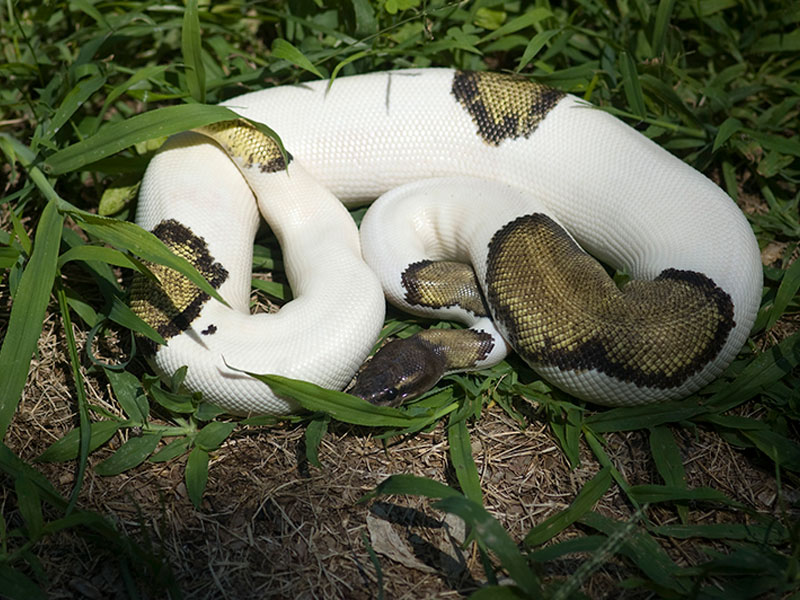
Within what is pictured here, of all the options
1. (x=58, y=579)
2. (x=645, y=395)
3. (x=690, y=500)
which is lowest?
(x=58, y=579)

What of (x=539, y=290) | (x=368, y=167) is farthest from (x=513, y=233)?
(x=368, y=167)

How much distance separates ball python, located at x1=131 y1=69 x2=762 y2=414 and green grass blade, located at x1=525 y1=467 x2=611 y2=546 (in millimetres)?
507

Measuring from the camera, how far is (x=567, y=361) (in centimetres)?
379

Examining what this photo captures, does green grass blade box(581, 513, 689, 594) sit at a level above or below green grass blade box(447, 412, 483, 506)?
below

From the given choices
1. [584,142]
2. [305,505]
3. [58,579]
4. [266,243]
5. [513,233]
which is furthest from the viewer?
[266,243]

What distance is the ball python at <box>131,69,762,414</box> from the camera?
12.4 feet

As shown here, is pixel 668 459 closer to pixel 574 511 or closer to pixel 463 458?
pixel 574 511

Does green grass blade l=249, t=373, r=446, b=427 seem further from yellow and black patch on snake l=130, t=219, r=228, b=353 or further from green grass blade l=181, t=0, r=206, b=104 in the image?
green grass blade l=181, t=0, r=206, b=104

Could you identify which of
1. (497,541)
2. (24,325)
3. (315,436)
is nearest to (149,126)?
(24,325)

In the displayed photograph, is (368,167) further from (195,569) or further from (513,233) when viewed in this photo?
(195,569)

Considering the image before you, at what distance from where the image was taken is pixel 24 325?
3479 millimetres

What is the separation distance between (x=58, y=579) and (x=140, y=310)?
1.44 meters

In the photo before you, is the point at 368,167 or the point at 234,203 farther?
the point at 368,167

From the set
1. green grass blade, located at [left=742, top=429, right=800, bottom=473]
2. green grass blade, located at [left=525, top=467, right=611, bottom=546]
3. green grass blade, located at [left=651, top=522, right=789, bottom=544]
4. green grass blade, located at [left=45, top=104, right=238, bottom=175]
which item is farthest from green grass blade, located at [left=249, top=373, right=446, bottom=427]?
green grass blade, located at [left=742, top=429, right=800, bottom=473]
